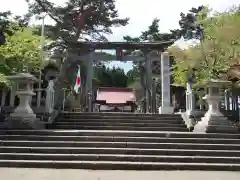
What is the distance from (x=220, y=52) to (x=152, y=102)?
8125mm

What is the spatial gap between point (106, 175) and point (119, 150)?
204 cm

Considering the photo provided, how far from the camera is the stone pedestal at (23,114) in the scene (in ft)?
39.8

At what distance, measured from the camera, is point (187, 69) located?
18.3 m

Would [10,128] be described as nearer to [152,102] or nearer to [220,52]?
[220,52]

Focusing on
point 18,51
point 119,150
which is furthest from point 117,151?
point 18,51

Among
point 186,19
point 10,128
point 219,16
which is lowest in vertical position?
point 10,128

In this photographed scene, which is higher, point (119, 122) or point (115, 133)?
point (119, 122)

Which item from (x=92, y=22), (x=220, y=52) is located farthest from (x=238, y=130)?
(x=92, y=22)

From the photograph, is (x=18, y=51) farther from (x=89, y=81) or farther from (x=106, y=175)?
(x=106, y=175)

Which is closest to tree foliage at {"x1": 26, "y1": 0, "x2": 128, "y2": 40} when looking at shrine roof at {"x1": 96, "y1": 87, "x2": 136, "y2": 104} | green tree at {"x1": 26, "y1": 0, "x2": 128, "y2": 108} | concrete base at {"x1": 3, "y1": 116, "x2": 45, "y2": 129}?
green tree at {"x1": 26, "y1": 0, "x2": 128, "y2": 108}

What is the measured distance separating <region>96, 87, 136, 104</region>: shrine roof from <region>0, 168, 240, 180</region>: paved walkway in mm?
20966

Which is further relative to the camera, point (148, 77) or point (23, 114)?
point (148, 77)

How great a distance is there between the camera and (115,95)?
97.8 ft

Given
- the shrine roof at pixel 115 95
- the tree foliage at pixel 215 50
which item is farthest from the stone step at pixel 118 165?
the shrine roof at pixel 115 95
